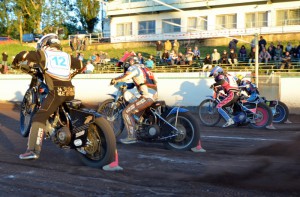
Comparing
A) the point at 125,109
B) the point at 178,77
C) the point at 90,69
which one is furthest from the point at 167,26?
the point at 125,109

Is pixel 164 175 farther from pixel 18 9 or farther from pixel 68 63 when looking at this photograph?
pixel 18 9

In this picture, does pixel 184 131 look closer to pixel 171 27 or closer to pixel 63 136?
pixel 63 136

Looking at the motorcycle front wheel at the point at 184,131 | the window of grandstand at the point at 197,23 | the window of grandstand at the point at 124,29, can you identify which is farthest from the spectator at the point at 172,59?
the window of grandstand at the point at 124,29

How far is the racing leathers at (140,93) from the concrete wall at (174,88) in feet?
16.6

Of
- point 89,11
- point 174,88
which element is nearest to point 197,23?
point 89,11

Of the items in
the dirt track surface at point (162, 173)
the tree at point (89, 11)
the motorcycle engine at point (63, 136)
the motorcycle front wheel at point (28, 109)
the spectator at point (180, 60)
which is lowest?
the dirt track surface at point (162, 173)

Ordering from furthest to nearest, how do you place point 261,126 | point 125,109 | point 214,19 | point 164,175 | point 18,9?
1. point 18,9
2. point 214,19
3. point 261,126
4. point 125,109
5. point 164,175

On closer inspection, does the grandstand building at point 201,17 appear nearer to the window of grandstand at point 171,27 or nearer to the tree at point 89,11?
the window of grandstand at point 171,27

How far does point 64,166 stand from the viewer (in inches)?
277

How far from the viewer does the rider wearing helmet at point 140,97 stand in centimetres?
918

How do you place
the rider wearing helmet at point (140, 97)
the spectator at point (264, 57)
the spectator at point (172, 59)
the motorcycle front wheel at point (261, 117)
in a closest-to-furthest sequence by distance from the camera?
the rider wearing helmet at point (140, 97), the motorcycle front wheel at point (261, 117), the spectator at point (264, 57), the spectator at point (172, 59)

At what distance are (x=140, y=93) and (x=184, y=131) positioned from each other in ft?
4.25

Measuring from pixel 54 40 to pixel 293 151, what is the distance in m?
4.67

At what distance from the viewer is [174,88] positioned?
19.5 m
